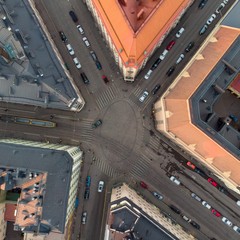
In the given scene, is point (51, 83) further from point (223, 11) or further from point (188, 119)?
point (223, 11)

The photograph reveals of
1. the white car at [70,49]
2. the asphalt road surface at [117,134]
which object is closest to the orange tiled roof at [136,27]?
the asphalt road surface at [117,134]

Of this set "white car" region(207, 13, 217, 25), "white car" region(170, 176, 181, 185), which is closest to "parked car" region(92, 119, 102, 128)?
"white car" region(170, 176, 181, 185)

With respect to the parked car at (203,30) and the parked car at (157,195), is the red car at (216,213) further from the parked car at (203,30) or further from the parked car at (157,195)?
the parked car at (203,30)

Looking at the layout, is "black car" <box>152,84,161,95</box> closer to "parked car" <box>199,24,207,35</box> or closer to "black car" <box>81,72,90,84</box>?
"black car" <box>81,72,90,84</box>

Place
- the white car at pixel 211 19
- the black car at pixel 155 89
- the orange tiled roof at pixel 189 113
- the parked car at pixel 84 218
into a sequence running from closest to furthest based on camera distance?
the orange tiled roof at pixel 189 113
the parked car at pixel 84 218
the black car at pixel 155 89
the white car at pixel 211 19

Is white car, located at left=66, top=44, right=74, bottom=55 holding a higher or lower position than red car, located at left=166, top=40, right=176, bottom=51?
lower

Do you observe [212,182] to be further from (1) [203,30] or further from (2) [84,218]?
(1) [203,30]
